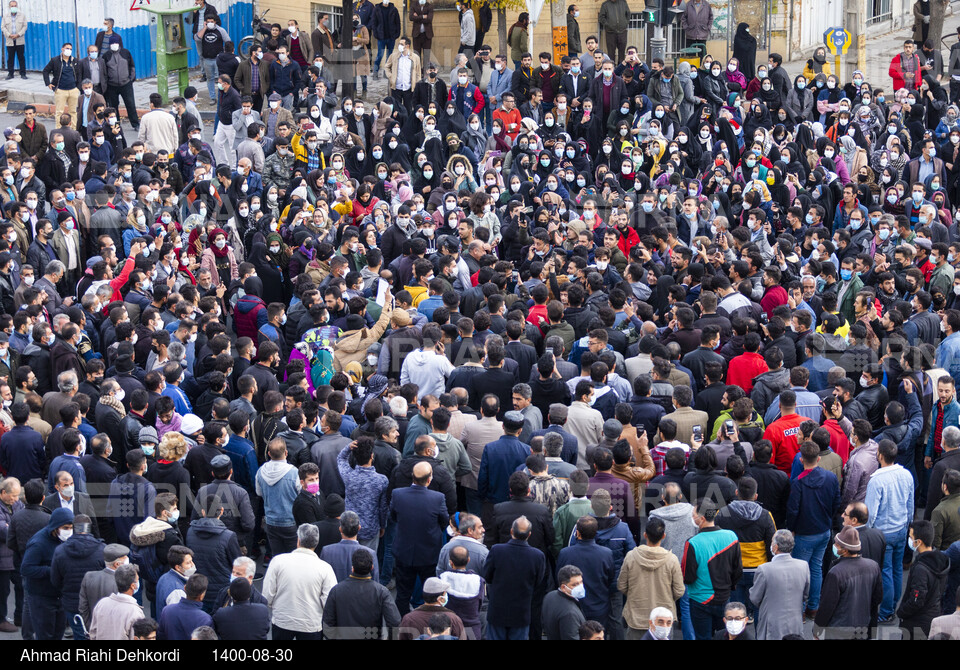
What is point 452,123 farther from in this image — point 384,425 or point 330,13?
point 384,425

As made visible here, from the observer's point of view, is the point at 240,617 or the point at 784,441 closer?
the point at 240,617

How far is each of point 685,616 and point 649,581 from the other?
1.73 ft

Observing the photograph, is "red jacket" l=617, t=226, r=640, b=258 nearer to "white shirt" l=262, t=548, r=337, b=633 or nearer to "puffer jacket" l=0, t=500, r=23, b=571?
"white shirt" l=262, t=548, r=337, b=633

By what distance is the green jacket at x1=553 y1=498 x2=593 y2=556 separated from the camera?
9.22 metres

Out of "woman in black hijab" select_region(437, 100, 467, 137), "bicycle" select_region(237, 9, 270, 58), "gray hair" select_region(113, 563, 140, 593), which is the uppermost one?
"bicycle" select_region(237, 9, 270, 58)

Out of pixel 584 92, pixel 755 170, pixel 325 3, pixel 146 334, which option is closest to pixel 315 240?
pixel 146 334

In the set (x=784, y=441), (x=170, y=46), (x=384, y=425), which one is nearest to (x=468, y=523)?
(x=384, y=425)

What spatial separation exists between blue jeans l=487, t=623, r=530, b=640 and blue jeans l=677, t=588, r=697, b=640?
1.11m

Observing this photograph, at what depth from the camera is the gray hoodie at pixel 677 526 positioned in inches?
358

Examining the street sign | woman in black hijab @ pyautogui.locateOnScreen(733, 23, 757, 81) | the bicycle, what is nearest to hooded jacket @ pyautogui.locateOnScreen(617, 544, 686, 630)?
the bicycle

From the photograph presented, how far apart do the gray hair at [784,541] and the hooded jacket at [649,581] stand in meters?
0.71

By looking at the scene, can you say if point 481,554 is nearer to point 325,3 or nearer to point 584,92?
point 584,92

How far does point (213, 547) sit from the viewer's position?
902 cm

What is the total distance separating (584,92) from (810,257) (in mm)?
7721
